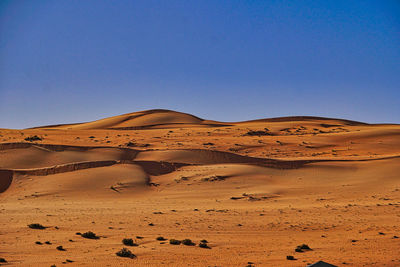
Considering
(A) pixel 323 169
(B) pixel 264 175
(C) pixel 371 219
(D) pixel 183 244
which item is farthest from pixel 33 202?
(A) pixel 323 169

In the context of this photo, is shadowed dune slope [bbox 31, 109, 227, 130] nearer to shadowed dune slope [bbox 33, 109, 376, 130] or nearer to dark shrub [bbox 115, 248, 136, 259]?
shadowed dune slope [bbox 33, 109, 376, 130]

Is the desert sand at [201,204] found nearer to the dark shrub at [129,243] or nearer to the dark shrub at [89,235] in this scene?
the dark shrub at [129,243]

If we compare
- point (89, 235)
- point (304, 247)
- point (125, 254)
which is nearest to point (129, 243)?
point (125, 254)

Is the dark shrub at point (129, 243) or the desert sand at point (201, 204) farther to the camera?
the dark shrub at point (129, 243)

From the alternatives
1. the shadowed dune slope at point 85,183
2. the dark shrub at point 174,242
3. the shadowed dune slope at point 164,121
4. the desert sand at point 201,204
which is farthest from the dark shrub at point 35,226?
the shadowed dune slope at point 164,121

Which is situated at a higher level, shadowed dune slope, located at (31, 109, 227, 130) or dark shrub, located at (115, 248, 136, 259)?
shadowed dune slope, located at (31, 109, 227, 130)

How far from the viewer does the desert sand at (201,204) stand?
42.5 ft

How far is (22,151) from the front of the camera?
3306 cm

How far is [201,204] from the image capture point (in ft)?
76.3

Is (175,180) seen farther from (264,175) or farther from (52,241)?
(52,241)

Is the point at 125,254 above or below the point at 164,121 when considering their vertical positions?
below

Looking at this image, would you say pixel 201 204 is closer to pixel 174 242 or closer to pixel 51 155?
pixel 174 242

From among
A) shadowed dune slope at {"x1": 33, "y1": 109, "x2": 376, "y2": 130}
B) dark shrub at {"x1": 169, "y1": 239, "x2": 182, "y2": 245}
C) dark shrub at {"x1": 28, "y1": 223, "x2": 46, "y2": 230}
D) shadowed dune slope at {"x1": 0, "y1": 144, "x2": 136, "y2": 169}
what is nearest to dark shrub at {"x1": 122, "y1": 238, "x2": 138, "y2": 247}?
dark shrub at {"x1": 169, "y1": 239, "x2": 182, "y2": 245}

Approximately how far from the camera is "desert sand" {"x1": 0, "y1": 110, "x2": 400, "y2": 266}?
12951mm
